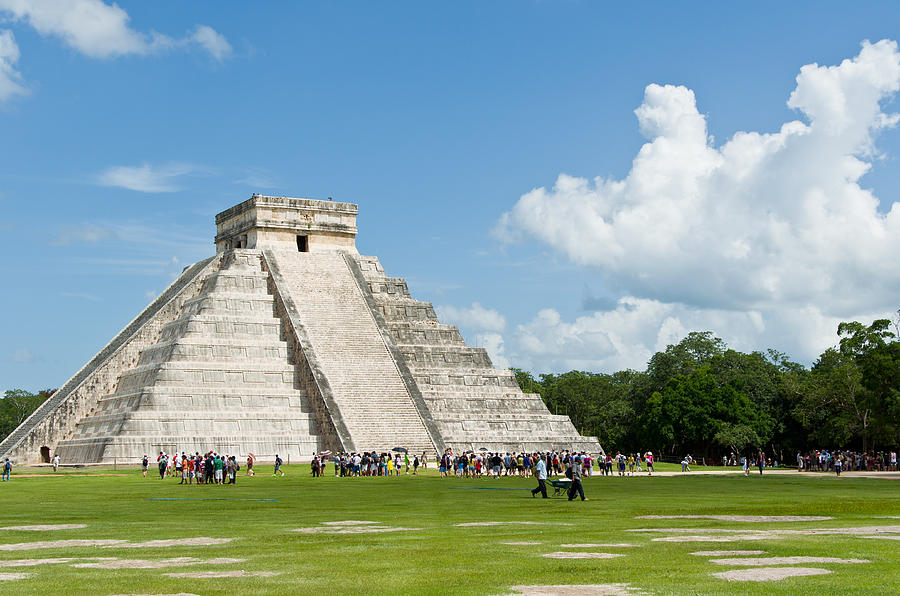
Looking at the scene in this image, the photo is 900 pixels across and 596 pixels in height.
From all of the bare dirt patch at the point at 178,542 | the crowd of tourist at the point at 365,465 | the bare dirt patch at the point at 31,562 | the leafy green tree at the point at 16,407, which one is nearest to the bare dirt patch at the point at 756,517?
the bare dirt patch at the point at 178,542

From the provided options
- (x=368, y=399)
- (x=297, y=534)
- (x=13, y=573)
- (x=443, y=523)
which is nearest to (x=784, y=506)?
(x=443, y=523)

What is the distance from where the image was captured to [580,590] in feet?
34.2

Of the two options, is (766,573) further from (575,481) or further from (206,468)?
(206,468)

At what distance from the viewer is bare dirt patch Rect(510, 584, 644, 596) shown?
10.2 metres

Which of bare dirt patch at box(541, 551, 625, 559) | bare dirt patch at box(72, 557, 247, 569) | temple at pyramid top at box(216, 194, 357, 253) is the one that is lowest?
bare dirt patch at box(72, 557, 247, 569)

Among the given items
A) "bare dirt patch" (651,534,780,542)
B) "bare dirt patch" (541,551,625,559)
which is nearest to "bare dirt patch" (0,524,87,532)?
"bare dirt patch" (541,551,625,559)

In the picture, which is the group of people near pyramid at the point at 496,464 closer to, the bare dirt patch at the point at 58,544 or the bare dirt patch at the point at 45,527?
the bare dirt patch at the point at 45,527

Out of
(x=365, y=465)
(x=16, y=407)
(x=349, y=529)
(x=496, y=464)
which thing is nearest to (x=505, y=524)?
(x=349, y=529)

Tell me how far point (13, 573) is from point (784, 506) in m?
15.5

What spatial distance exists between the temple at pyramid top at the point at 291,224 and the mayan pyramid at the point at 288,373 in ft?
0.26

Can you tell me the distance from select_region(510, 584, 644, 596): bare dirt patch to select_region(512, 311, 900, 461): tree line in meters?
48.2

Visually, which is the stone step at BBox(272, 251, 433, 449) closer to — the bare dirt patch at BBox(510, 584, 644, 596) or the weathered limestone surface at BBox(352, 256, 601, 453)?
the weathered limestone surface at BBox(352, 256, 601, 453)

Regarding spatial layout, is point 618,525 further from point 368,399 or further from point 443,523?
point 368,399

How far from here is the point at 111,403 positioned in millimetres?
51438
